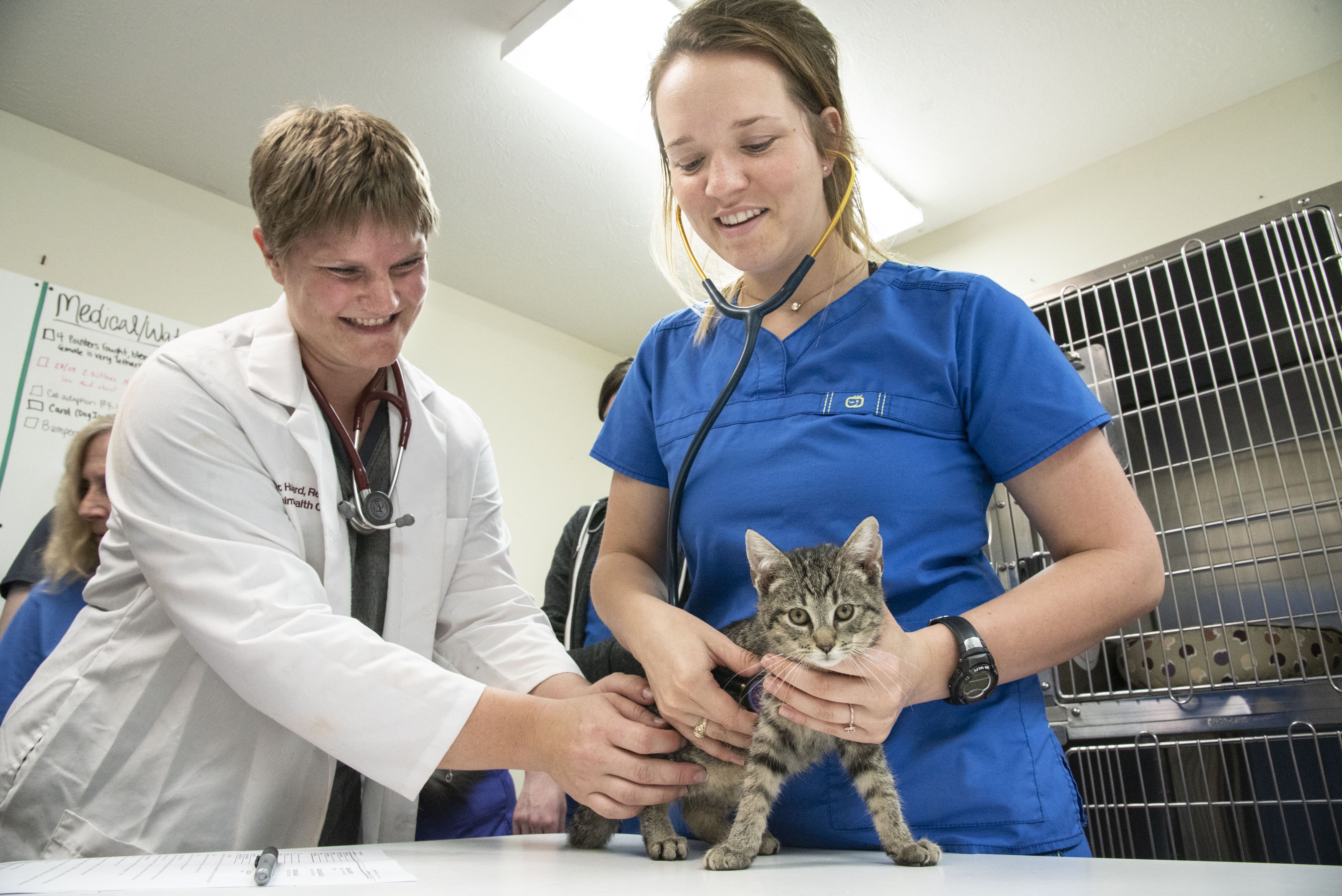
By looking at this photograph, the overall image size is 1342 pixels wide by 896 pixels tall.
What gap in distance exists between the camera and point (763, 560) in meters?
0.94

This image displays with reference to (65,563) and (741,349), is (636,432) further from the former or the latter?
(65,563)

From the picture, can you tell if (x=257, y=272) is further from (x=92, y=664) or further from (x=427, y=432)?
(x=92, y=664)

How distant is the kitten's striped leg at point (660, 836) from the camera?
0.96 meters

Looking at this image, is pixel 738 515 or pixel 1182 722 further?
pixel 1182 722

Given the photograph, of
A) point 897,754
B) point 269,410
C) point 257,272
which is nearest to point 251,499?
point 269,410

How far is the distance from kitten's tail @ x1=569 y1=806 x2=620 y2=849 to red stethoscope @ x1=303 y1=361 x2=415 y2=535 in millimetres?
529

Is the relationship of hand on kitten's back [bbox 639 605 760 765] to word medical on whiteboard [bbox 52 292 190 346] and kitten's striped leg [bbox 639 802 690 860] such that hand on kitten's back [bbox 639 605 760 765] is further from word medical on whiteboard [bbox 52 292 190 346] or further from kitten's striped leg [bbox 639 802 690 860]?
word medical on whiteboard [bbox 52 292 190 346]

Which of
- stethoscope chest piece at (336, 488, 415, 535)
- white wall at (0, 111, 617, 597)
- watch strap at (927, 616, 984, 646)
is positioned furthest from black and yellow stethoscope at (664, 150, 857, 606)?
white wall at (0, 111, 617, 597)

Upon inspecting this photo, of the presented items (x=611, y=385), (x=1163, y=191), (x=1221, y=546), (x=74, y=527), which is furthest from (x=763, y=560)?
(x=1163, y=191)

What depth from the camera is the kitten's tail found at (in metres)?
1.07

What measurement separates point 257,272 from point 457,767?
9.36ft

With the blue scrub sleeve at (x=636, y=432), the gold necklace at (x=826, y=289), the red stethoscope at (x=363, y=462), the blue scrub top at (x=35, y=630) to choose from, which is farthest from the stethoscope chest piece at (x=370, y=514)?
the blue scrub top at (x=35, y=630)

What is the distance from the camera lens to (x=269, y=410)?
1229 millimetres

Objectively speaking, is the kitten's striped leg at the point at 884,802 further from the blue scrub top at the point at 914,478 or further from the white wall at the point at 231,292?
the white wall at the point at 231,292
